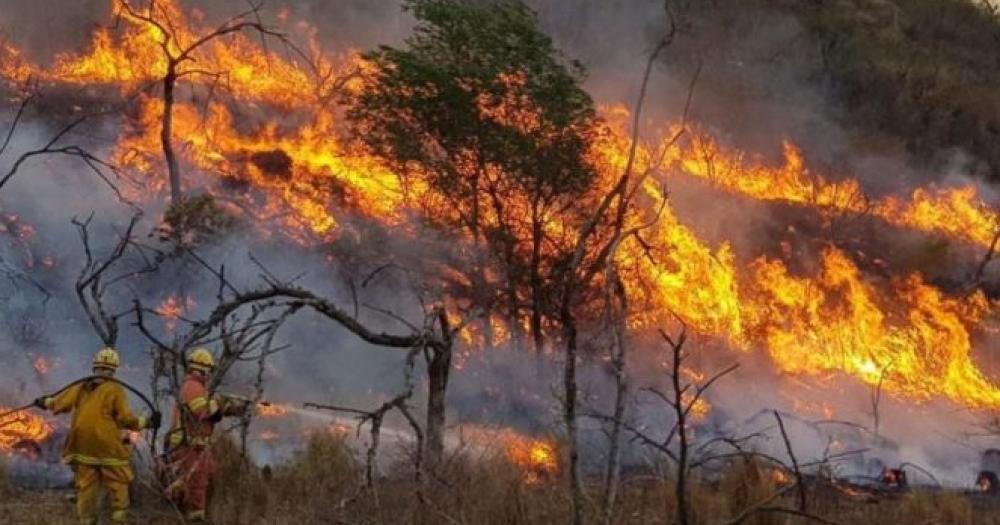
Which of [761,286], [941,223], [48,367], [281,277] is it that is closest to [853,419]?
[761,286]

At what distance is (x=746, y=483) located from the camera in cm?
921

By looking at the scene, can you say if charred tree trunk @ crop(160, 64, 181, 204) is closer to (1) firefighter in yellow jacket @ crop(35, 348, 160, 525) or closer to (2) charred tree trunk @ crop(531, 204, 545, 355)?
(2) charred tree trunk @ crop(531, 204, 545, 355)

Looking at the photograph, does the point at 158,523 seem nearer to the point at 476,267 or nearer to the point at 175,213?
the point at 175,213

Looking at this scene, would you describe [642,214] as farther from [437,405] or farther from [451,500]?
[451,500]

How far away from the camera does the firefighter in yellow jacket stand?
7.92 m

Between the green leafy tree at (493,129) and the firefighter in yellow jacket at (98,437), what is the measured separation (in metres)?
8.96

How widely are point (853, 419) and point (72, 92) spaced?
18809 millimetres

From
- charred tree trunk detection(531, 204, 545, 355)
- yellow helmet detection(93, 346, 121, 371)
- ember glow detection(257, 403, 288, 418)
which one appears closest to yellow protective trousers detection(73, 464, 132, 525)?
yellow helmet detection(93, 346, 121, 371)

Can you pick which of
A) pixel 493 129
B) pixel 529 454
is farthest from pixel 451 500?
pixel 493 129

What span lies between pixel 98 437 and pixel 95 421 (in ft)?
0.43

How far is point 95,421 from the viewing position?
26.0ft

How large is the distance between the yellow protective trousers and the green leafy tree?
29.3ft

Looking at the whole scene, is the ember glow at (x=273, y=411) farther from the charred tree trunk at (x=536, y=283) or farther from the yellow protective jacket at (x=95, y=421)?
the yellow protective jacket at (x=95, y=421)

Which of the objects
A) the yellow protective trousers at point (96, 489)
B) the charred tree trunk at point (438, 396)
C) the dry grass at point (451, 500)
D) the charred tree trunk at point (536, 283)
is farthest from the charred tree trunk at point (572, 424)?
the charred tree trunk at point (536, 283)
